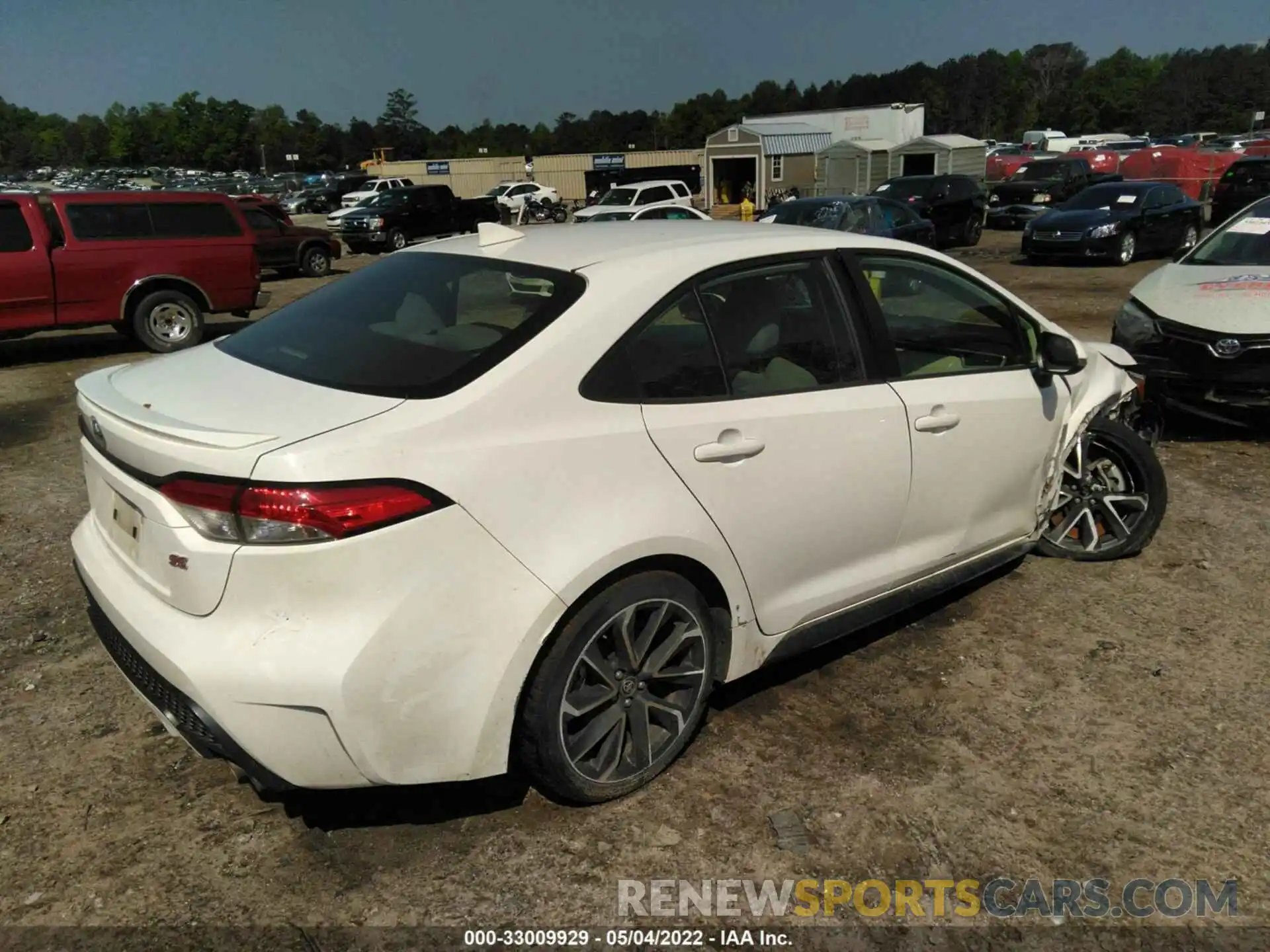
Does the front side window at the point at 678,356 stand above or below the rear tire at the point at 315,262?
above

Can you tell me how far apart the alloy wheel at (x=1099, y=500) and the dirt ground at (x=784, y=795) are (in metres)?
0.36

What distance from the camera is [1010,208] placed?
26.2 m

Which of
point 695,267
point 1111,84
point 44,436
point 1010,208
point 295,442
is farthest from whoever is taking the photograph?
point 1111,84

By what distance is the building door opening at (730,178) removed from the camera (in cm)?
4059

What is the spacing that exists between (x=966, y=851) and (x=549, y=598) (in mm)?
1415

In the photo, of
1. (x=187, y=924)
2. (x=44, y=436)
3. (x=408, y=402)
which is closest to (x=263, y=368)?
(x=408, y=402)

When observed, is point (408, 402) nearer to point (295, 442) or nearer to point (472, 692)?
point (295, 442)

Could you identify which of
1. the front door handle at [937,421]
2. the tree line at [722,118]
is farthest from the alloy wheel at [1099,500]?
the tree line at [722,118]

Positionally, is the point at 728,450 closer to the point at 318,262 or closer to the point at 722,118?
the point at 318,262

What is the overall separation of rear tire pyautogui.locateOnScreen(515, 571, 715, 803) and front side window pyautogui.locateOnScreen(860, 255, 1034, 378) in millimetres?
1306

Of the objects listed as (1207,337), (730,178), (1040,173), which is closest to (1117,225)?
(1040,173)

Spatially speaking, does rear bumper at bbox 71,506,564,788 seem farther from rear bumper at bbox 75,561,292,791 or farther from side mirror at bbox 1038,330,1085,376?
side mirror at bbox 1038,330,1085,376

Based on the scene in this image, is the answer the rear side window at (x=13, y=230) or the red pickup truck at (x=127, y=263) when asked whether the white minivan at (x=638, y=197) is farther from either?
the rear side window at (x=13, y=230)

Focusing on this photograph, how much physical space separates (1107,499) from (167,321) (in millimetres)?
10384
